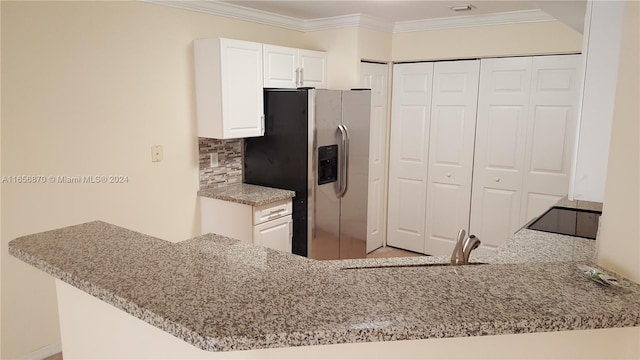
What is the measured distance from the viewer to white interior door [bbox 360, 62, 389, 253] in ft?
14.7

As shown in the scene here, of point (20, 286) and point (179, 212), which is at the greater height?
point (179, 212)

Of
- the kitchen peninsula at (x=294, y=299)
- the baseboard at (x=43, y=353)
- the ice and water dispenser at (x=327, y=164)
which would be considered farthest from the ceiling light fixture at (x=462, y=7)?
the baseboard at (x=43, y=353)

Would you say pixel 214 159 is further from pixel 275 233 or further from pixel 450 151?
pixel 450 151

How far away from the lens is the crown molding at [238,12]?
3254mm

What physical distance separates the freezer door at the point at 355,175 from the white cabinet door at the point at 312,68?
0.41 m

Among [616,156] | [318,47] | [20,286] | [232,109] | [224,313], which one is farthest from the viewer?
[318,47]

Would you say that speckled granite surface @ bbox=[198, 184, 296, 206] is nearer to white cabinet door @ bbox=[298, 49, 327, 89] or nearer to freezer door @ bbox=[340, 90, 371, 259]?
freezer door @ bbox=[340, 90, 371, 259]

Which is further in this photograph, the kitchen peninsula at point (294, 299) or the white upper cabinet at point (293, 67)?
the white upper cabinet at point (293, 67)

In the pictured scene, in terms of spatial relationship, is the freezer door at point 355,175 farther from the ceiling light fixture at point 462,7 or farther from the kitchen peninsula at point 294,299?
the kitchen peninsula at point 294,299

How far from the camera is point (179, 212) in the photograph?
3459 millimetres

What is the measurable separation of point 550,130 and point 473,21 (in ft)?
3.73

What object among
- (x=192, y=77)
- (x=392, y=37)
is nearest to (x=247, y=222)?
(x=192, y=77)

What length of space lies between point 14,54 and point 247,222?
1.71 m

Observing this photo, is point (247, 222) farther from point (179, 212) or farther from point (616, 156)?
point (616, 156)
